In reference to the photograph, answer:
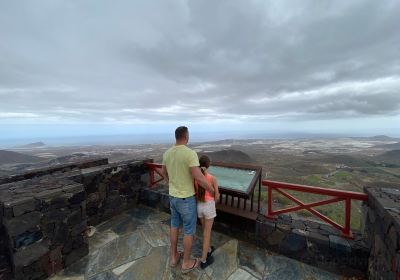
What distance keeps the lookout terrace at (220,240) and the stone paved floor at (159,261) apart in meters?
0.02

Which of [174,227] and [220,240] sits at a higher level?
[174,227]

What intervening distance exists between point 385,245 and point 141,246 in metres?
3.85

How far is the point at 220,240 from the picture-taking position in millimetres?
4039

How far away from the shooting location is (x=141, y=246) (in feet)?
12.7

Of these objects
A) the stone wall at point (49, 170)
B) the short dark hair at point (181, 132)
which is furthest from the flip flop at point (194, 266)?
the stone wall at point (49, 170)

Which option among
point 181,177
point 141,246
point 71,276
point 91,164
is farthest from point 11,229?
point 91,164

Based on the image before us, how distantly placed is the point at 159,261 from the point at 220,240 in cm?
128

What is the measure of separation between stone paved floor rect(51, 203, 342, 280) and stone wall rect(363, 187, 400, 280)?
766mm

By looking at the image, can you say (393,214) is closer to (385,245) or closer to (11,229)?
(385,245)

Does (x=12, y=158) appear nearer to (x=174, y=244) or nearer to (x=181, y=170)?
(x=174, y=244)

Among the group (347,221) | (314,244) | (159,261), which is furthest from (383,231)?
(159,261)

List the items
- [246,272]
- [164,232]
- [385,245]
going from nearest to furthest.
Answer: [385,245]
[246,272]
[164,232]

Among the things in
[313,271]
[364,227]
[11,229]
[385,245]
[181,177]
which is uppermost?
[181,177]

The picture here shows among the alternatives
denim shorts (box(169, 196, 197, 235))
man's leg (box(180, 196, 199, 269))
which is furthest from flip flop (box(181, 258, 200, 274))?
denim shorts (box(169, 196, 197, 235))
